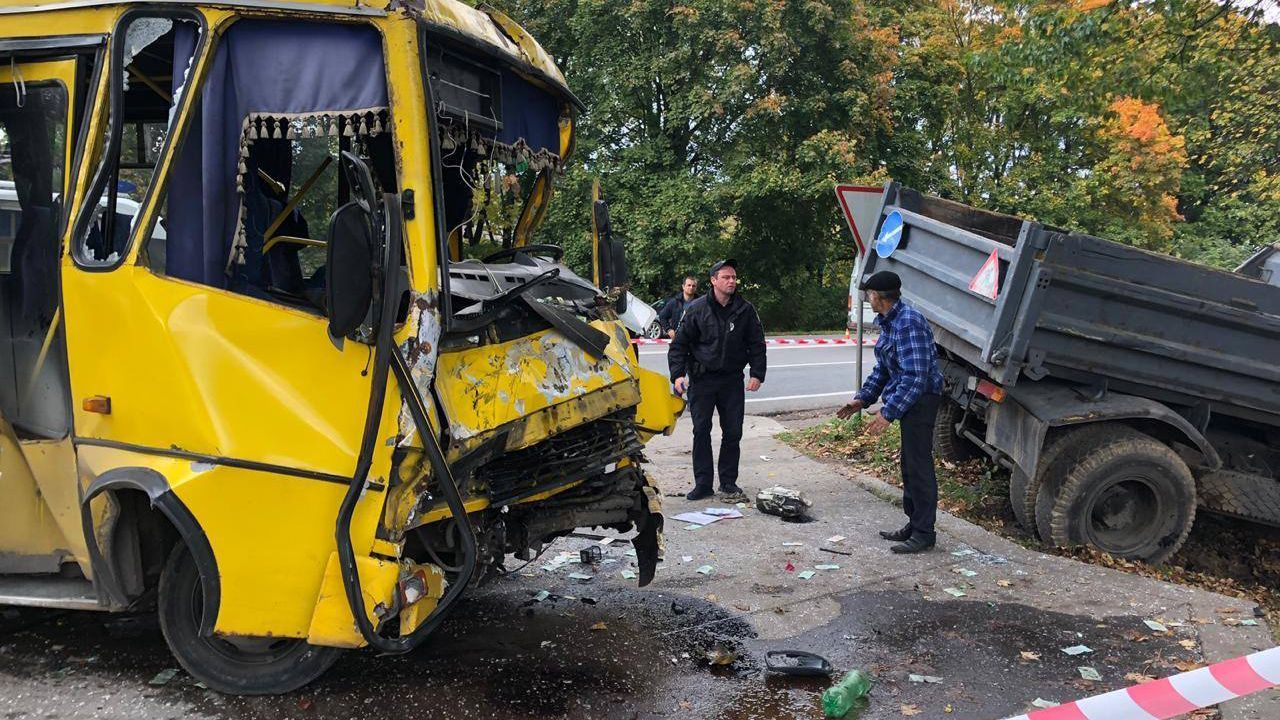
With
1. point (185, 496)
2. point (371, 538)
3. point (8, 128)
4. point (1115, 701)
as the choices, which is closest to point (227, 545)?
point (185, 496)

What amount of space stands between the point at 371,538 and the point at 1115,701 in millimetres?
2614

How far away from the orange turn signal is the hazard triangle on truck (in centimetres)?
483

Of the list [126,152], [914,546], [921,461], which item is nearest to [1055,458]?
[921,461]

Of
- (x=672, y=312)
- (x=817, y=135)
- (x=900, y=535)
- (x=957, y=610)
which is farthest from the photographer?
(x=817, y=135)

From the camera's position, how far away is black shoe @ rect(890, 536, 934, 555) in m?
5.34

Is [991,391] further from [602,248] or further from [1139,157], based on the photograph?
[1139,157]

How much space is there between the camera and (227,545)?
9.93 ft

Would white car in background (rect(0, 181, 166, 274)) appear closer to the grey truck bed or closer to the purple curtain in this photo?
the purple curtain

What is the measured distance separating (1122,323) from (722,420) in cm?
283

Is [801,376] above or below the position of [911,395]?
below

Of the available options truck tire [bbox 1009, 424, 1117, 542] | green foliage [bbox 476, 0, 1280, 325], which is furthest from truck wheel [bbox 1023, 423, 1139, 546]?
green foliage [bbox 476, 0, 1280, 325]

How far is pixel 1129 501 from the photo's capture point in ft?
18.2

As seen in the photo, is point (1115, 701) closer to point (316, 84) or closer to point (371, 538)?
point (371, 538)

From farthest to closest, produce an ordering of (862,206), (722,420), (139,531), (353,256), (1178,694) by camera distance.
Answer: (862,206) < (722,420) < (139,531) < (1178,694) < (353,256)
